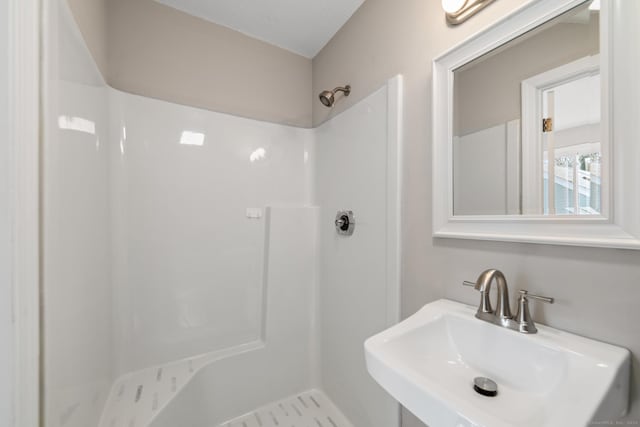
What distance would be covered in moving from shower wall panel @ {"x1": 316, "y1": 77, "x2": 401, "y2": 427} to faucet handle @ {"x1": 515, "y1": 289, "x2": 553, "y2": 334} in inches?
18.4

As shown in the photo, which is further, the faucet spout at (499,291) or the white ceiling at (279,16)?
the white ceiling at (279,16)

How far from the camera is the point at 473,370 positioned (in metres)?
0.75

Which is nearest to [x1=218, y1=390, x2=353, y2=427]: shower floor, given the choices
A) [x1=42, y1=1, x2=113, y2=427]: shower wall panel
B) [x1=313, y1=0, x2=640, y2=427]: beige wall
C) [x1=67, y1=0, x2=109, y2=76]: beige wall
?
[x1=313, y1=0, x2=640, y2=427]: beige wall

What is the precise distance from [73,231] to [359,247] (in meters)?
1.14

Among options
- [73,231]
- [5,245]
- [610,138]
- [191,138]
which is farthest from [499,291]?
[191,138]

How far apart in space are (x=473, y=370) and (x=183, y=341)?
4.63 feet

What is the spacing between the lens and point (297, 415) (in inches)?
58.0

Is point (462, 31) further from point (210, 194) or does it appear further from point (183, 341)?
point (183, 341)

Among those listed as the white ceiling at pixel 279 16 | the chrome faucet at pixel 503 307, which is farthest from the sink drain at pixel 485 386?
the white ceiling at pixel 279 16

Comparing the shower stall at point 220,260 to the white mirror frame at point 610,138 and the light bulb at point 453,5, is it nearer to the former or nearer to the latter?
the light bulb at point 453,5

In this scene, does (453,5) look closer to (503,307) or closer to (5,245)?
(503,307)

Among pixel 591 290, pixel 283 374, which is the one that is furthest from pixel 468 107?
pixel 283 374

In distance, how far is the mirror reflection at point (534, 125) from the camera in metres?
0.63

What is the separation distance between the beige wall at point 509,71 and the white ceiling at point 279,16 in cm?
86
